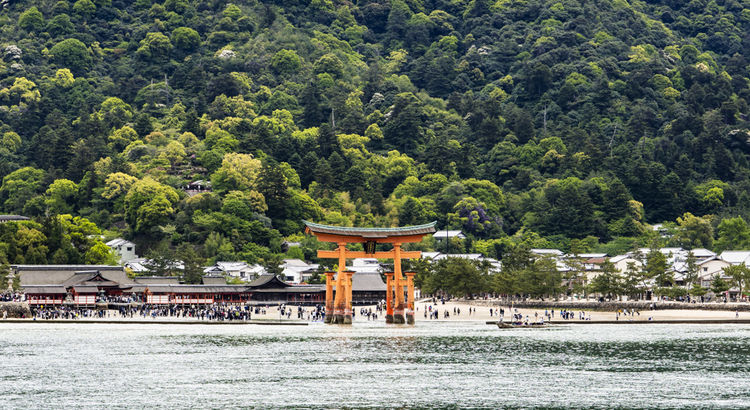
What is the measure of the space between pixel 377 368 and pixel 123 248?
69723mm

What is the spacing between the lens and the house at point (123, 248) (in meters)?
109

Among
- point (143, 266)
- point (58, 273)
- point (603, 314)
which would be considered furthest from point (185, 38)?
point (603, 314)

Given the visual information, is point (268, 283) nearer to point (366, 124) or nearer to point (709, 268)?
point (709, 268)

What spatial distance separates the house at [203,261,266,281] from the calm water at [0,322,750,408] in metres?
33.2

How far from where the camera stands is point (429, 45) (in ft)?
641

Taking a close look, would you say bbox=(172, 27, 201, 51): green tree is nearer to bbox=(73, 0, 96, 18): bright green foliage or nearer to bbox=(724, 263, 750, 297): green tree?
bbox=(73, 0, 96, 18): bright green foliage

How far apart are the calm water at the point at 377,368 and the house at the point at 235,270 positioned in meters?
33.2

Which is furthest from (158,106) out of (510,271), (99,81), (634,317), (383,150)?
(634,317)

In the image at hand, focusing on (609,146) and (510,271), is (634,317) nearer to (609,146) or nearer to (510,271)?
(510,271)

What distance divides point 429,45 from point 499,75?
25083 millimetres

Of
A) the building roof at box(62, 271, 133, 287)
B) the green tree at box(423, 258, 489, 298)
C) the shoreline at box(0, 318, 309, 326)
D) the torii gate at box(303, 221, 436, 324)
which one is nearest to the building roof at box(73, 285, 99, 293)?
the building roof at box(62, 271, 133, 287)

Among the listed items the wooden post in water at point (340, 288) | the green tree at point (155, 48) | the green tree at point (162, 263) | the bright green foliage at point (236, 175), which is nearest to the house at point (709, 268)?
the wooden post in water at point (340, 288)

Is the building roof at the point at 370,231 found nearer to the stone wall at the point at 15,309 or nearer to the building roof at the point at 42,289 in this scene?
the stone wall at the point at 15,309

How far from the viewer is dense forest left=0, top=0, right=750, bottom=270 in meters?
116
